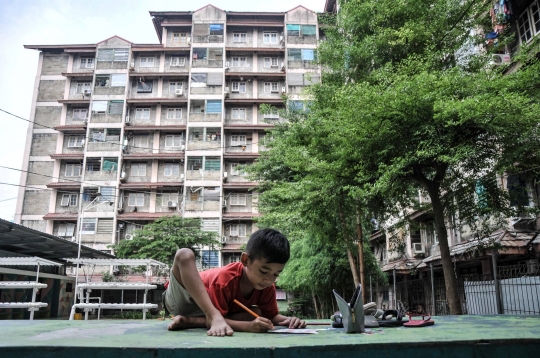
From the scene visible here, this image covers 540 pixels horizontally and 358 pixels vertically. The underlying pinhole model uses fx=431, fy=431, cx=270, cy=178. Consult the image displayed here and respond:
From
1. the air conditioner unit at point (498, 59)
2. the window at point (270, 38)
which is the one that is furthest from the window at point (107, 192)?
the air conditioner unit at point (498, 59)

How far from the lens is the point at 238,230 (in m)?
33.8

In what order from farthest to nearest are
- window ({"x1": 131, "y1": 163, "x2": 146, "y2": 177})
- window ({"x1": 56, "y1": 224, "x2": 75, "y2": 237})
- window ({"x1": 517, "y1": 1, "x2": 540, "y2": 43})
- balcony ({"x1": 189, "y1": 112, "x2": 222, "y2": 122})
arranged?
balcony ({"x1": 189, "y1": 112, "x2": 222, "y2": 122})
window ({"x1": 131, "y1": 163, "x2": 146, "y2": 177})
window ({"x1": 56, "y1": 224, "x2": 75, "y2": 237})
window ({"x1": 517, "y1": 1, "x2": 540, "y2": 43})

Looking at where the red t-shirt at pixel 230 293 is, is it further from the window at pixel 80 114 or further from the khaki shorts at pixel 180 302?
the window at pixel 80 114

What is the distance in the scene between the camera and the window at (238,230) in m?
33.7

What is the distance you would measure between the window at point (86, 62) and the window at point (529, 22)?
32.5 metres

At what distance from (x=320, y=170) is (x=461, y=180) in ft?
12.7

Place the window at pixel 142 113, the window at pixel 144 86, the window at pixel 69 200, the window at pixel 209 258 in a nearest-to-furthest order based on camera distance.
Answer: the window at pixel 209 258, the window at pixel 69 200, the window at pixel 142 113, the window at pixel 144 86

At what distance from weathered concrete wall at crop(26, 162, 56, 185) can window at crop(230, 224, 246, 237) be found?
15175 mm

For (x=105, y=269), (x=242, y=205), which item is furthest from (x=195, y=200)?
(x=105, y=269)

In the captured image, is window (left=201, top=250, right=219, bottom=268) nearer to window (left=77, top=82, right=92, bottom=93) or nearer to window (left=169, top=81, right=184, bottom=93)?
window (left=169, top=81, right=184, bottom=93)

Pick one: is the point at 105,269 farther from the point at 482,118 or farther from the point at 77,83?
the point at 482,118

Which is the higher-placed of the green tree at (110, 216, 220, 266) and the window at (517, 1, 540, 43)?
the window at (517, 1, 540, 43)

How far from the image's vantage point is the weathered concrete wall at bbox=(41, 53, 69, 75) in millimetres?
36594

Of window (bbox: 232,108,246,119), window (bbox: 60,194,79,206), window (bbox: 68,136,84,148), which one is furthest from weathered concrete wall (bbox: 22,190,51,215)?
window (bbox: 232,108,246,119)
